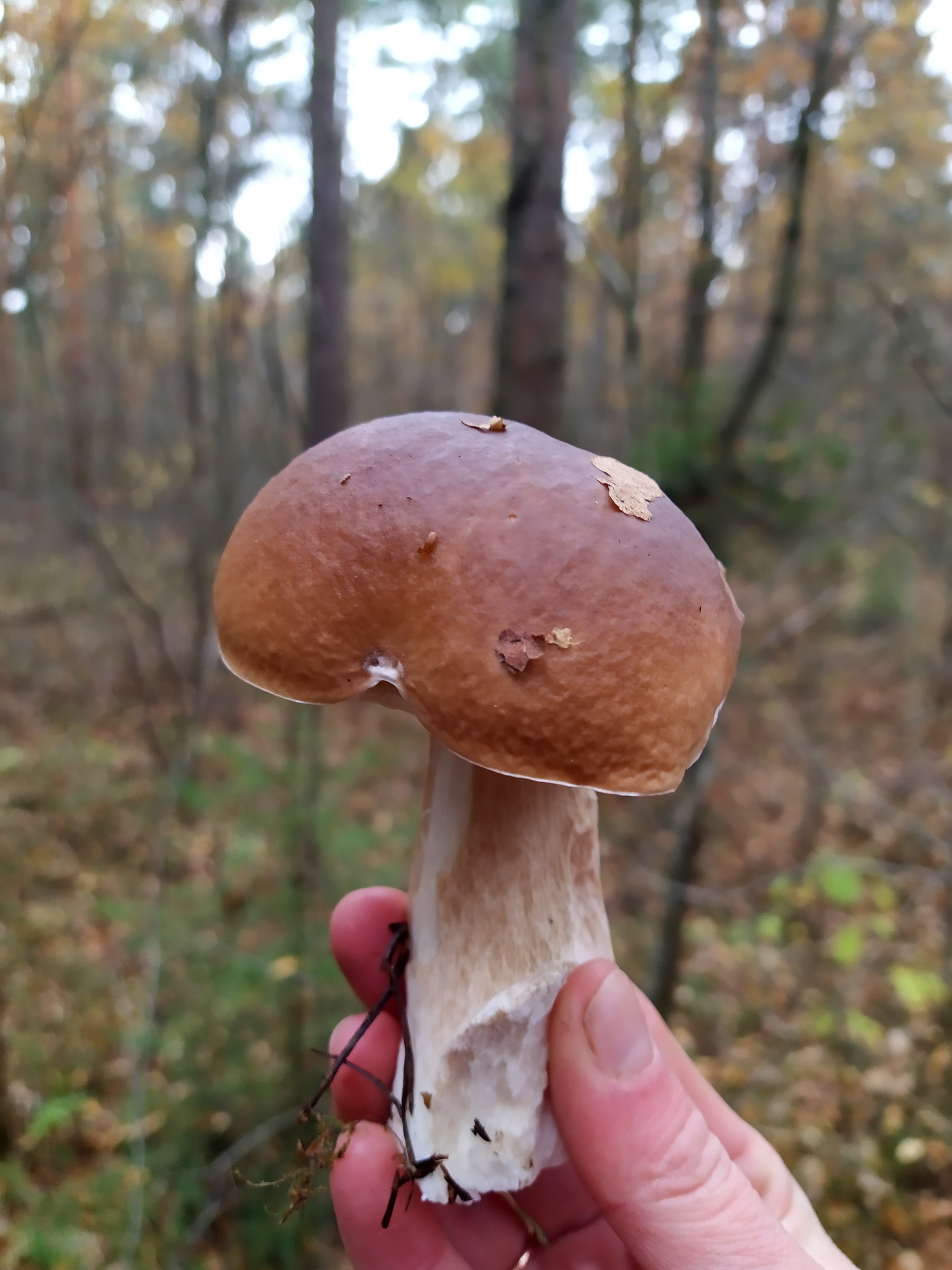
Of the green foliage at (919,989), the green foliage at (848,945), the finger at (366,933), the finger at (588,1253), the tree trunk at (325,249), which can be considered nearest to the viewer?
the finger at (588,1253)

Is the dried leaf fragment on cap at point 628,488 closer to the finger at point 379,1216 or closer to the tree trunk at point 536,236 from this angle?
the finger at point 379,1216

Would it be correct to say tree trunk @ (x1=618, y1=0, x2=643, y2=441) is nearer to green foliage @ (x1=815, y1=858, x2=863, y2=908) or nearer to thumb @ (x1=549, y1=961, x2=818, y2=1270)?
green foliage @ (x1=815, y1=858, x2=863, y2=908)

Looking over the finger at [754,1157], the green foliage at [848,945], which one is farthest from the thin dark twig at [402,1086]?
the green foliage at [848,945]

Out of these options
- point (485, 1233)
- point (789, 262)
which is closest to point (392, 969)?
point (485, 1233)

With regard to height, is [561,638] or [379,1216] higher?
[561,638]

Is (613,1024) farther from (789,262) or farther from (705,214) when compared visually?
(705,214)

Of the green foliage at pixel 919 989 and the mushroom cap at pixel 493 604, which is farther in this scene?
the green foliage at pixel 919 989
